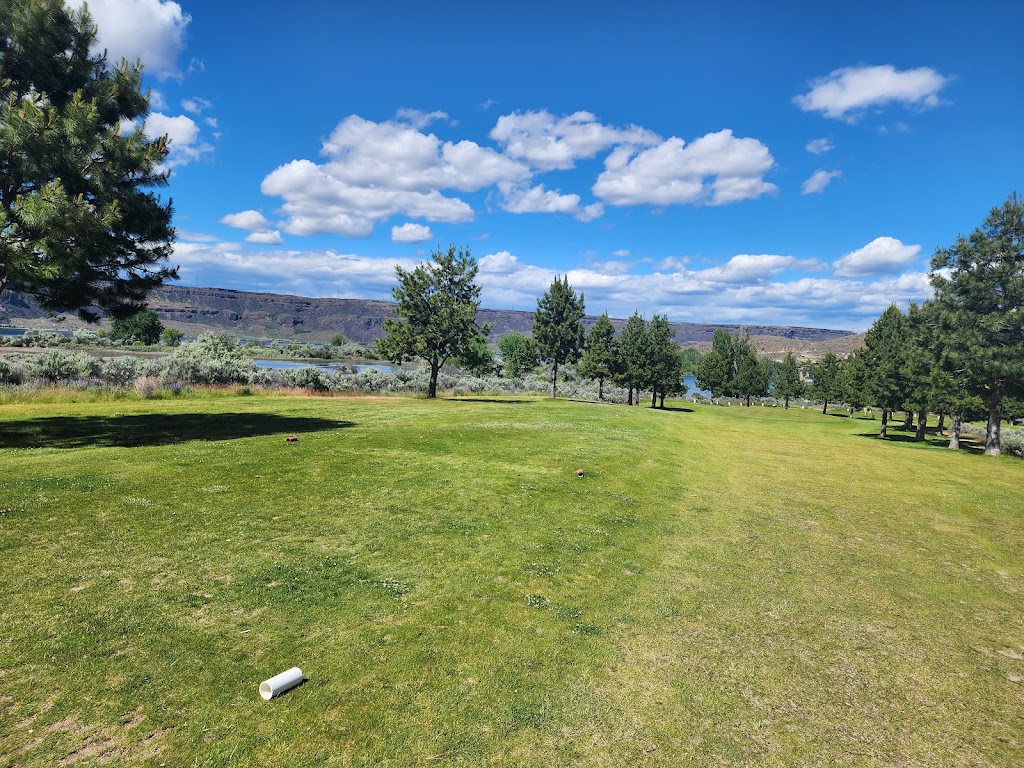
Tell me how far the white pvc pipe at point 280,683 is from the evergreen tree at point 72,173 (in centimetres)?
1211

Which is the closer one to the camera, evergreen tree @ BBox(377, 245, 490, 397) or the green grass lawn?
the green grass lawn

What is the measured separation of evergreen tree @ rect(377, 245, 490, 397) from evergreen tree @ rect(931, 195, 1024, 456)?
28099mm

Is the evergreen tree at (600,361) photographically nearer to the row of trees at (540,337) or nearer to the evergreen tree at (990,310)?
the row of trees at (540,337)

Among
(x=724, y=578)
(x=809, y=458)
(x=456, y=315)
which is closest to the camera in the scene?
(x=724, y=578)

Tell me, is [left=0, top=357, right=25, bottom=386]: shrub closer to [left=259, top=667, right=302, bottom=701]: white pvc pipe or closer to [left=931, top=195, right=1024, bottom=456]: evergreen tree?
[left=259, top=667, right=302, bottom=701]: white pvc pipe

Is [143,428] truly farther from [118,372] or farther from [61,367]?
[61,367]

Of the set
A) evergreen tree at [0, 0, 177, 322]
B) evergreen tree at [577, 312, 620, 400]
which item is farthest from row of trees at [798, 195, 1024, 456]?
evergreen tree at [0, 0, 177, 322]

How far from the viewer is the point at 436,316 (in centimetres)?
3581

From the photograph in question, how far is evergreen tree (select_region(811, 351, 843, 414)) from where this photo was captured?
6904cm

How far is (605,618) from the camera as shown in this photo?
621 centimetres

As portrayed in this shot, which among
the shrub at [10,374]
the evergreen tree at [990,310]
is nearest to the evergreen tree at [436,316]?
the shrub at [10,374]

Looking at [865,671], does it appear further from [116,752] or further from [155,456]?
[155,456]

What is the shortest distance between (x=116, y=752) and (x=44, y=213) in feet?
40.6

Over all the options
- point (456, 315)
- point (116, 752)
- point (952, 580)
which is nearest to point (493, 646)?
point (116, 752)
